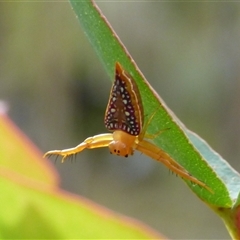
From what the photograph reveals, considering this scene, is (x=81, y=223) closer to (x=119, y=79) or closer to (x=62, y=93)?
(x=119, y=79)

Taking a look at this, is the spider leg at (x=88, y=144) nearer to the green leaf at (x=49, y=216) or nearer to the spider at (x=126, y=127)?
the spider at (x=126, y=127)

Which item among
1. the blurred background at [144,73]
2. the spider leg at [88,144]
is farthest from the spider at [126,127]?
the blurred background at [144,73]

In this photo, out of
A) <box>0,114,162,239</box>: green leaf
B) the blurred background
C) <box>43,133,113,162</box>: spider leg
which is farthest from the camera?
the blurred background

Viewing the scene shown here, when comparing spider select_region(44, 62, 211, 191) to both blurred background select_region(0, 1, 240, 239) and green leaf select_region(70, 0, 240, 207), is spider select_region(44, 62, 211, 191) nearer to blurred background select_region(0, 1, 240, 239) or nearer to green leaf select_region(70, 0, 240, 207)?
green leaf select_region(70, 0, 240, 207)

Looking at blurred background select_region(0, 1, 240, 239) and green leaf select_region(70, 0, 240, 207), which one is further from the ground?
green leaf select_region(70, 0, 240, 207)

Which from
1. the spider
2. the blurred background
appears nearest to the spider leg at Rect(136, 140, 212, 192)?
the spider

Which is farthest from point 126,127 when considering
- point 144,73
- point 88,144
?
point 144,73

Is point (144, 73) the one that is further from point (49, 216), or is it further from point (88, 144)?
point (49, 216)
